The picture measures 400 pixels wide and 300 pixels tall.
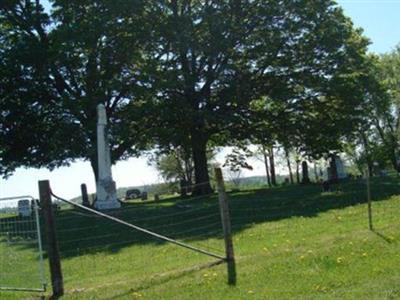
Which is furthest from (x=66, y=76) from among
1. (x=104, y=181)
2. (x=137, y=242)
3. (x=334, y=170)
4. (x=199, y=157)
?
(x=137, y=242)

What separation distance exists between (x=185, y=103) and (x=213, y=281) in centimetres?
2381

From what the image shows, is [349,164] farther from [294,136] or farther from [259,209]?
[259,209]

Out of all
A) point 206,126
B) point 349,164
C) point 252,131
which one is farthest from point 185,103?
point 349,164

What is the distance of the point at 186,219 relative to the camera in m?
18.0

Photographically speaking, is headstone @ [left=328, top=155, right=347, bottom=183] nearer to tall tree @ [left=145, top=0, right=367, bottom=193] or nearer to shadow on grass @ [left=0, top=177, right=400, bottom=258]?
tall tree @ [left=145, top=0, right=367, bottom=193]

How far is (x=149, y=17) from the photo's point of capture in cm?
3297

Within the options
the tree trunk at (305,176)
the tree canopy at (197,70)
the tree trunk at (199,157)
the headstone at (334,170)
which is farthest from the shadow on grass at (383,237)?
the tree trunk at (305,176)

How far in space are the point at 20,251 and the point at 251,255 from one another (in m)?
5.69

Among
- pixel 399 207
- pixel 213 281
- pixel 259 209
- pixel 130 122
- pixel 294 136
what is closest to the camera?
pixel 213 281

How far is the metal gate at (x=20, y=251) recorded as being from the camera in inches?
396

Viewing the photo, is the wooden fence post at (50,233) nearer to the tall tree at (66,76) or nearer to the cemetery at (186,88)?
the cemetery at (186,88)

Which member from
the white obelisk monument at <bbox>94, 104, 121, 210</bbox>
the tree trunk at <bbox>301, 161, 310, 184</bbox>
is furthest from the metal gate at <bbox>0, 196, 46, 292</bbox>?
the tree trunk at <bbox>301, 161, 310, 184</bbox>

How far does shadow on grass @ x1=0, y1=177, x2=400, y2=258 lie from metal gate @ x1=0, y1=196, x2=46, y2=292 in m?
0.17

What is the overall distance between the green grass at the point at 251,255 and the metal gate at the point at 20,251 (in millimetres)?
110
